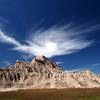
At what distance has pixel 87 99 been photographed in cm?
4575

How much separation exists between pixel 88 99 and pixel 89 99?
0.33 meters

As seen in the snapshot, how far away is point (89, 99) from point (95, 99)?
1896 mm

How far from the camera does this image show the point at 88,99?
46.0m

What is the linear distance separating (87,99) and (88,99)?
356 mm

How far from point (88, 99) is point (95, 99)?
→ 1844 mm

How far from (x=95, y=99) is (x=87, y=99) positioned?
6.01 ft

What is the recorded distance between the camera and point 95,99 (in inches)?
1756

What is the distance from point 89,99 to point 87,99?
2.25ft

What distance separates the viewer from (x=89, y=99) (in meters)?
46.2
